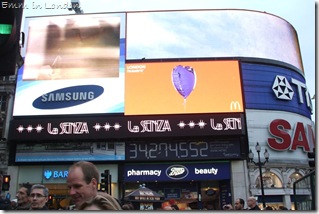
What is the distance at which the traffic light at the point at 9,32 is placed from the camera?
11.6ft

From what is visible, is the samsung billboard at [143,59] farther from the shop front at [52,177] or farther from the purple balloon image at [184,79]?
the shop front at [52,177]

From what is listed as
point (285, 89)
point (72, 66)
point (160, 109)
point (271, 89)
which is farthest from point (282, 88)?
point (72, 66)

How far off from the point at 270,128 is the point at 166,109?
29.3 ft

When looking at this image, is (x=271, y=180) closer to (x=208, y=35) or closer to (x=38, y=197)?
(x=208, y=35)

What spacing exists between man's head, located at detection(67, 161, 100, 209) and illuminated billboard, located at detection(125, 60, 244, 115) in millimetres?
27089

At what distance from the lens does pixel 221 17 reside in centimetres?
3431


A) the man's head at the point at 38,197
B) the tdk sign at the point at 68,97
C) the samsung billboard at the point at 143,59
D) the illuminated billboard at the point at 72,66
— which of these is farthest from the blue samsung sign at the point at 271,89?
the man's head at the point at 38,197

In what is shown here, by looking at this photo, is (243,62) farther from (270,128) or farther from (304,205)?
(304,205)

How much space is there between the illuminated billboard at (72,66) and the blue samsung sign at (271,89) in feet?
35.9

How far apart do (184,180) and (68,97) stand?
39.0 feet

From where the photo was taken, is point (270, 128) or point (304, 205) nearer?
point (304, 205)

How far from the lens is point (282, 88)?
31797mm

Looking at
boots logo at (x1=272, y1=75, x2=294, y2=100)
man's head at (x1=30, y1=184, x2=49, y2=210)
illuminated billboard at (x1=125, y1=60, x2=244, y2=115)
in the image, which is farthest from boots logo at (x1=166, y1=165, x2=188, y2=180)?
man's head at (x1=30, y1=184, x2=49, y2=210)

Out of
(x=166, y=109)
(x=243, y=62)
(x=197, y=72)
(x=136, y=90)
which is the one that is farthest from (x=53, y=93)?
(x=243, y=62)
